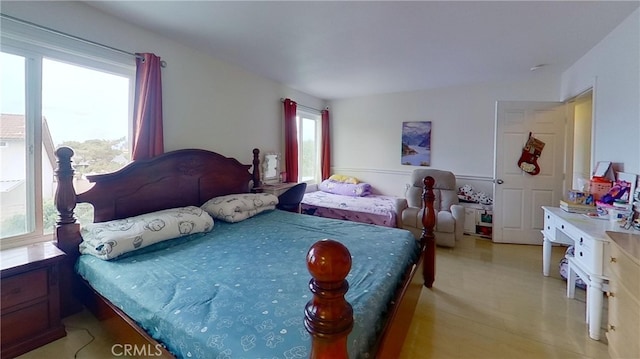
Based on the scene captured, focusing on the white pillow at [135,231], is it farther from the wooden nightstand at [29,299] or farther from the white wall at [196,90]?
the white wall at [196,90]

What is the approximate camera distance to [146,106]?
2430mm

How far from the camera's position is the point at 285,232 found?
7.68 ft

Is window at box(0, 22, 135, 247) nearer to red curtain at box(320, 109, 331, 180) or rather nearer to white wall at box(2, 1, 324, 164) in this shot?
white wall at box(2, 1, 324, 164)

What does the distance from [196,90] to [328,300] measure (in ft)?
9.68

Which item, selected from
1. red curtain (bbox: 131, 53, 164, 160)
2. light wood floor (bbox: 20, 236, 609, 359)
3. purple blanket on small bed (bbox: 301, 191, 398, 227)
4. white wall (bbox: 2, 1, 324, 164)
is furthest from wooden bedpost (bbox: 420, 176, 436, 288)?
red curtain (bbox: 131, 53, 164, 160)

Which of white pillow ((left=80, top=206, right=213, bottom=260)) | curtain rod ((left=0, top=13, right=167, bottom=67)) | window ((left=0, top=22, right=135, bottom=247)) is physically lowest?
white pillow ((left=80, top=206, right=213, bottom=260))

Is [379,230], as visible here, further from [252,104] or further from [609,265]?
[252,104]

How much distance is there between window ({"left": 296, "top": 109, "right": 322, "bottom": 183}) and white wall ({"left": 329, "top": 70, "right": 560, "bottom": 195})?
0.39m

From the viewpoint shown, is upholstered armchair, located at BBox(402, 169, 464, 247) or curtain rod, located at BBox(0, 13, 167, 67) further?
upholstered armchair, located at BBox(402, 169, 464, 247)

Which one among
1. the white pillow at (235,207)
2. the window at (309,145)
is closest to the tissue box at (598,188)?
the white pillow at (235,207)

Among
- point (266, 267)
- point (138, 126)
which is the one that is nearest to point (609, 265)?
point (266, 267)

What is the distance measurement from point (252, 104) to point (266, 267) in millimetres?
2727

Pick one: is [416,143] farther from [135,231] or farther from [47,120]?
[47,120]

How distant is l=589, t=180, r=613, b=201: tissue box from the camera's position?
2.39m
